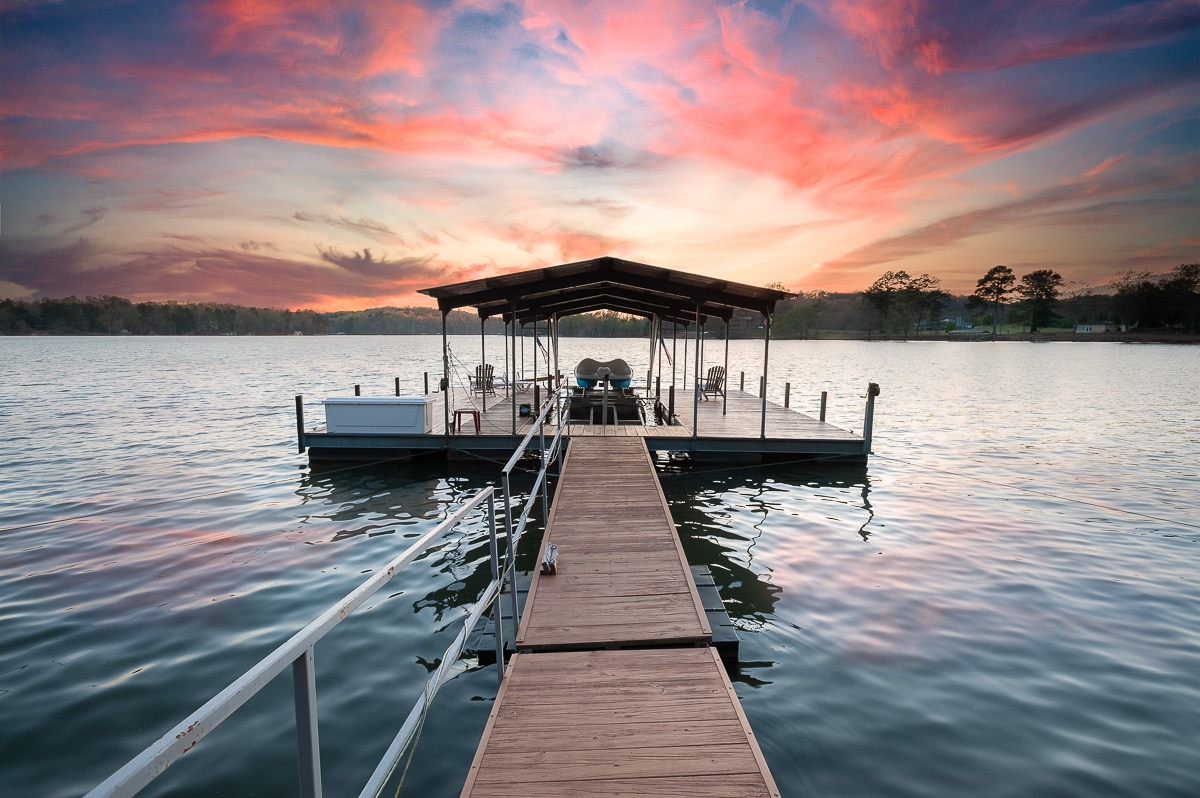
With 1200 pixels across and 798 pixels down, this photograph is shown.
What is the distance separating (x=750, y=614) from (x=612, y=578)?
6.98 feet

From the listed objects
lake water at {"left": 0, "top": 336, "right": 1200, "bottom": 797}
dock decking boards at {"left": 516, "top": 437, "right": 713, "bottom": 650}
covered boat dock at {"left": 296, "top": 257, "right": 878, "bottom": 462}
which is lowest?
lake water at {"left": 0, "top": 336, "right": 1200, "bottom": 797}

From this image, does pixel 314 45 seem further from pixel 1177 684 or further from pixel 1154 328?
pixel 1154 328

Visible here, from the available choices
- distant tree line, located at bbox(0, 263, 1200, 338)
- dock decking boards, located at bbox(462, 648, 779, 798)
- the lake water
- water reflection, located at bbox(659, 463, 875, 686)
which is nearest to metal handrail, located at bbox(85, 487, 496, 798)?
dock decking boards, located at bbox(462, 648, 779, 798)

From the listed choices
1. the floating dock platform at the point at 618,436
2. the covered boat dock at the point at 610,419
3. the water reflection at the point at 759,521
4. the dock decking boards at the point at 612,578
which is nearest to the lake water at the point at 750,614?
the water reflection at the point at 759,521

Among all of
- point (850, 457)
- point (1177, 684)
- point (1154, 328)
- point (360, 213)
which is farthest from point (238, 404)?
point (1154, 328)

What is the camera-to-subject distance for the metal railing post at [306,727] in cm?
153

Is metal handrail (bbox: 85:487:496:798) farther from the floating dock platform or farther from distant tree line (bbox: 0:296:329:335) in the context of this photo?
distant tree line (bbox: 0:296:329:335)

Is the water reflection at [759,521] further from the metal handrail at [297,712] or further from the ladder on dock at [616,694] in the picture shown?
the metal handrail at [297,712]

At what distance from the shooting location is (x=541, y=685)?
391cm

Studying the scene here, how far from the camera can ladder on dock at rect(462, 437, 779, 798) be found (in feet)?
9.79

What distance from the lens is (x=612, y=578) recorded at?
564 centimetres

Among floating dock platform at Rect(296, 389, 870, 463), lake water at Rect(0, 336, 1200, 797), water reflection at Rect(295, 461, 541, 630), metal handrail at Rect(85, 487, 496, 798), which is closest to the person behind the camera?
metal handrail at Rect(85, 487, 496, 798)

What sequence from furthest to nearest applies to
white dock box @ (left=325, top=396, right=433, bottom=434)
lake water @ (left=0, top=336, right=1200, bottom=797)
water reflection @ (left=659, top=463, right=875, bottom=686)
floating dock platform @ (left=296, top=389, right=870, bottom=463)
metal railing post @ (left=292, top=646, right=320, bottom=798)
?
1. white dock box @ (left=325, top=396, right=433, bottom=434)
2. floating dock platform @ (left=296, top=389, right=870, bottom=463)
3. water reflection @ (left=659, top=463, right=875, bottom=686)
4. lake water @ (left=0, top=336, right=1200, bottom=797)
5. metal railing post @ (left=292, top=646, right=320, bottom=798)

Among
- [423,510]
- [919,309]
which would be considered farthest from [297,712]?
[919,309]
